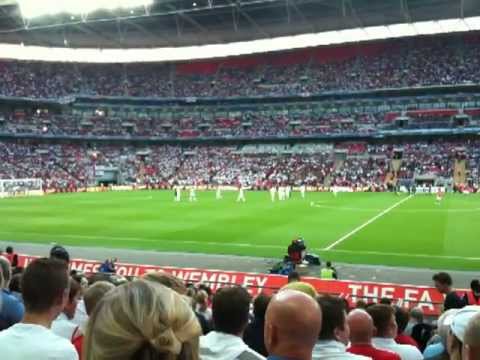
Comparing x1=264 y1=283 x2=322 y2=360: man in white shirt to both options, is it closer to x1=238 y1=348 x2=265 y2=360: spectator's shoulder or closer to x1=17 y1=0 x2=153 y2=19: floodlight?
x1=238 y1=348 x2=265 y2=360: spectator's shoulder

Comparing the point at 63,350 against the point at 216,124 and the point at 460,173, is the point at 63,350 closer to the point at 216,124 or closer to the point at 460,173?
the point at 460,173

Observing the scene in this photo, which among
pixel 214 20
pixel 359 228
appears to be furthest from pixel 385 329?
pixel 214 20

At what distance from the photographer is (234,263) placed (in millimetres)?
20938

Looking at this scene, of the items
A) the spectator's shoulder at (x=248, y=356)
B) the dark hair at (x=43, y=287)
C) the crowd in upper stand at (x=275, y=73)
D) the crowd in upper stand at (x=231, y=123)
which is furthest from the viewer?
the crowd in upper stand at (x=275, y=73)

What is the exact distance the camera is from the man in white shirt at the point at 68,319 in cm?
514

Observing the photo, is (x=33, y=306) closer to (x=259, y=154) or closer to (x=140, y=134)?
(x=259, y=154)

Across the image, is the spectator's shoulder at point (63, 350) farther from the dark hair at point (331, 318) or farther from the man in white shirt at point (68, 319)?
the man in white shirt at point (68, 319)

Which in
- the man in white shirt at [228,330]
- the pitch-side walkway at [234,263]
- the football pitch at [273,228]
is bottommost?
the pitch-side walkway at [234,263]

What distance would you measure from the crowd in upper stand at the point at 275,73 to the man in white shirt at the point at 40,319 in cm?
7988

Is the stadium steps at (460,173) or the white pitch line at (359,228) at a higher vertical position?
the stadium steps at (460,173)

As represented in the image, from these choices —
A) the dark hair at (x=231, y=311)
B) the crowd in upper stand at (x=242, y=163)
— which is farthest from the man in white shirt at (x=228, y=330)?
the crowd in upper stand at (x=242, y=163)

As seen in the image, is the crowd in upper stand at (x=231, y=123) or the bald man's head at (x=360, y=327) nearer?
the bald man's head at (x=360, y=327)

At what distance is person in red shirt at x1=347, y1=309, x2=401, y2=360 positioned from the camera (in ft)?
15.5

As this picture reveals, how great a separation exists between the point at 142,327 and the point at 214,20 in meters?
71.1
